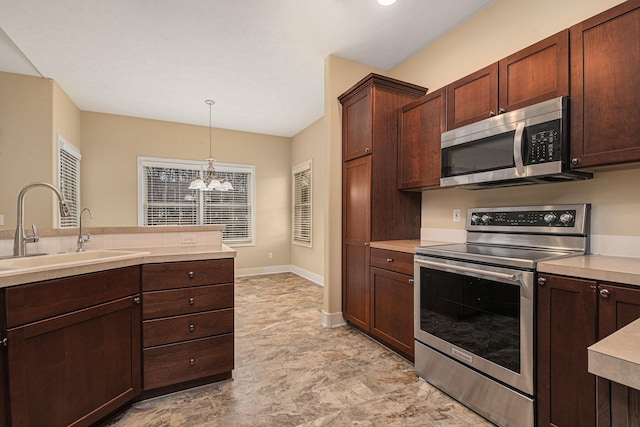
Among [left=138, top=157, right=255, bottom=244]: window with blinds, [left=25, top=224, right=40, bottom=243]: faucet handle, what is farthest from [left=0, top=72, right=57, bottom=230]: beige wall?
[left=25, top=224, right=40, bottom=243]: faucet handle

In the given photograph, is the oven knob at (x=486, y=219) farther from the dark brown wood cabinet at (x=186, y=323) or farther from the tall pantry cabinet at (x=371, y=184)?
the dark brown wood cabinet at (x=186, y=323)

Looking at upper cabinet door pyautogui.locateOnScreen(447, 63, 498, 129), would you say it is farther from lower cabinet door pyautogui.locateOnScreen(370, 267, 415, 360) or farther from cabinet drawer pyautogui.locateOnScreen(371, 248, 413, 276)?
lower cabinet door pyautogui.locateOnScreen(370, 267, 415, 360)

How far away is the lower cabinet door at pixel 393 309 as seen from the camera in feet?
7.75

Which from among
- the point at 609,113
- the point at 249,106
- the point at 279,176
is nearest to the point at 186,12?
the point at 249,106

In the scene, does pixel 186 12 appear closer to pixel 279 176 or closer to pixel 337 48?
pixel 337 48

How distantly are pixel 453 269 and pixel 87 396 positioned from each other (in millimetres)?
2204

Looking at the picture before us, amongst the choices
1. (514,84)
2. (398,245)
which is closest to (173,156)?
(398,245)

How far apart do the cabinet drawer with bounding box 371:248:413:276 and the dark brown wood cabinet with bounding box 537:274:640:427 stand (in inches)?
36.6

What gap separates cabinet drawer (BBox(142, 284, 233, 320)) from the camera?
1904 mm

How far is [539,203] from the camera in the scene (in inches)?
81.7

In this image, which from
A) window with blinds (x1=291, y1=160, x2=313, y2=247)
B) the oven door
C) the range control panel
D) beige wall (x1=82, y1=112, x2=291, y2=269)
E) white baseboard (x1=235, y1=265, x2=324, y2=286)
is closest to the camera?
the oven door

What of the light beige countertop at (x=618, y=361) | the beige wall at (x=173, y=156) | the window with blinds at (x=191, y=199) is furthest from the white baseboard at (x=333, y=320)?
the window with blinds at (x=191, y=199)

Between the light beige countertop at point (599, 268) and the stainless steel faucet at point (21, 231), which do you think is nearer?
the light beige countertop at point (599, 268)

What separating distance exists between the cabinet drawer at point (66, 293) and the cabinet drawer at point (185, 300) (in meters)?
0.13
